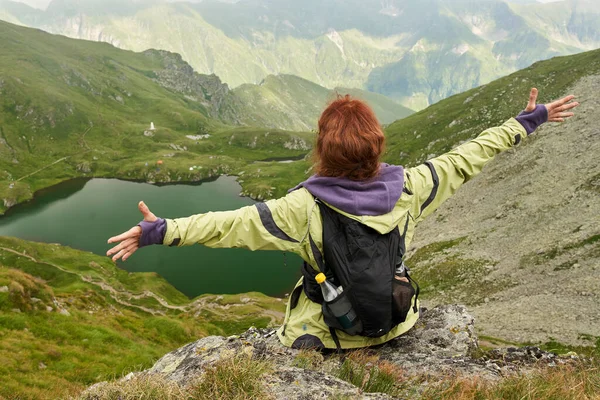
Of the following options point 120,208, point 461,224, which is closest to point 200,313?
point 461,224

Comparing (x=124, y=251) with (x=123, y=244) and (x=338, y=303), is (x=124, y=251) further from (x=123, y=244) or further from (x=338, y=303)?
(x=338, y=303)

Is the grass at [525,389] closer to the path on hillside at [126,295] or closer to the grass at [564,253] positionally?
the grass at [564,253]

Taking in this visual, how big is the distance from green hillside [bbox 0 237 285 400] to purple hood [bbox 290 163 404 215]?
670cm

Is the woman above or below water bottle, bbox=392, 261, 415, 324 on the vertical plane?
above

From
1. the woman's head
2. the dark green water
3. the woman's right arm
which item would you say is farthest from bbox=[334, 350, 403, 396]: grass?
the dark green water

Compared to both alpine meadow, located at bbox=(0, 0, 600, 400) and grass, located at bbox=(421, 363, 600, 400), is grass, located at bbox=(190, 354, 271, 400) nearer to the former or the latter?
alpine meadow, located at bbox=(0, 0, 600, 400)

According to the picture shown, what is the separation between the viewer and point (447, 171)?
7.61 metres

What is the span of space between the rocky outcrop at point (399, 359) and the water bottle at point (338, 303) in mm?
1245

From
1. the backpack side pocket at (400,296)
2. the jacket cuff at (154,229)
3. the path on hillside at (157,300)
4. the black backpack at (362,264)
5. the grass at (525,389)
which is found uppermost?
the jacket cuff at (154,229)

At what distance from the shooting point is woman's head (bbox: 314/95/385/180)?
614 cm

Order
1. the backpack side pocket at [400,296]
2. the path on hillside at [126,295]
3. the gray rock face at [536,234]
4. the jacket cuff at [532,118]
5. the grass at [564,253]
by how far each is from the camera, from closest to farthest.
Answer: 1. the backpack side pocket at [400,296]
2. the jacket cuff at [532,118]
3. the gray rock face at [536,234]
4. the grass at [564,253]
5. the path on hillside at [126,295]

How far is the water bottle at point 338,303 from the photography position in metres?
6.56

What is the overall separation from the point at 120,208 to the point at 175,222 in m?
161

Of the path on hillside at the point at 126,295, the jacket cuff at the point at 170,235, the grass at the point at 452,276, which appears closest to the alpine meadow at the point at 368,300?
the jacket cuff at the point at 170,235
